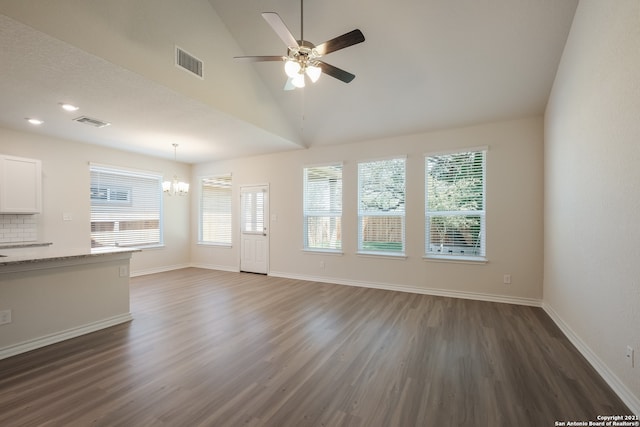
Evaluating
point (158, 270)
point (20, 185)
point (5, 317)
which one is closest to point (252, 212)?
point (158, 270)

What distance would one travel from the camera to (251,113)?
4.36 m

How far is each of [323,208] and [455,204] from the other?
246 centimetres

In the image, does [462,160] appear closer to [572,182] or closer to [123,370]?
[572,182]

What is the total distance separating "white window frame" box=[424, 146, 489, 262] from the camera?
4363 mm

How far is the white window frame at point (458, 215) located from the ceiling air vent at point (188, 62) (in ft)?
12.0

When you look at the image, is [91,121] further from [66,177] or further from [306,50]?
[306,50]

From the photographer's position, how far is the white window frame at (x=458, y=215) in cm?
436

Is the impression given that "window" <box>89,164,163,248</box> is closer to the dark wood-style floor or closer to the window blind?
the window blind

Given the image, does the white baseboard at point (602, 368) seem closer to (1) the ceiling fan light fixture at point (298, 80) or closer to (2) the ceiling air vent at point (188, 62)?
(1) the ceiling fan light fixture at point (298, 80)

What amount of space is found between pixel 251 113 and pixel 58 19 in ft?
7.63

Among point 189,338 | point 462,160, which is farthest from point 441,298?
point 189,338

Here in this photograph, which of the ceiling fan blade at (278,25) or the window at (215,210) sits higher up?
the ceiling fan blade at (278,25)

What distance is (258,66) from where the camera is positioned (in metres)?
4.34

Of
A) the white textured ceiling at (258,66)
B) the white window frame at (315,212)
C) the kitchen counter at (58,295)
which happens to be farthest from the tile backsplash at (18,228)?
the white window frame at (315,212)
